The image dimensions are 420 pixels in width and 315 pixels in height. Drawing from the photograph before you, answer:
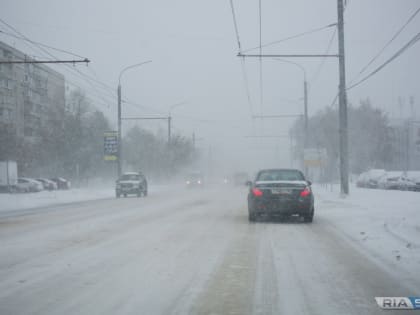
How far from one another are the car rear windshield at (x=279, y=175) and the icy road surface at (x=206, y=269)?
2.38m

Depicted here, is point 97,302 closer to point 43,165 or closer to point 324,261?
point 324,261

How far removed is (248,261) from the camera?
798 centimetres

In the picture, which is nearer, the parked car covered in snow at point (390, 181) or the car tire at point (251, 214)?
the car tire at point (251, 214)

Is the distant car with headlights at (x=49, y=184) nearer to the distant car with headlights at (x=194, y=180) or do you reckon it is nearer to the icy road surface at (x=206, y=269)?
the distant car with headlights at (x=194, y=180)

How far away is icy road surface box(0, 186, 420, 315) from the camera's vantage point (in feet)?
17.7

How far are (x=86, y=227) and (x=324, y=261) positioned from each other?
23.4 feet

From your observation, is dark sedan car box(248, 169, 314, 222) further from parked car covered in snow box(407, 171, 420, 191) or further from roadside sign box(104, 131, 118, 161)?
parked car covered in snow box(407, 171, 420, 191)

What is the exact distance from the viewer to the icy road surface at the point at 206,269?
17.7 feet

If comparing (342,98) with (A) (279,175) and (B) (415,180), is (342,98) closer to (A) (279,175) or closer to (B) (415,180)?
(A) (279,175)

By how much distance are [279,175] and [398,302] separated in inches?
395

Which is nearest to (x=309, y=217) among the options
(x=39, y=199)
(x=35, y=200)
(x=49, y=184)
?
(x=35, y=200)

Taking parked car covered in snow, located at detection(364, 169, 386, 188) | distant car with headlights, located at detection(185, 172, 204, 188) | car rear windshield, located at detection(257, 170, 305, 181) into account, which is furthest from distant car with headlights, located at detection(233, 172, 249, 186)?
car rear windshield, located at detection(257, 170, 305, 181)

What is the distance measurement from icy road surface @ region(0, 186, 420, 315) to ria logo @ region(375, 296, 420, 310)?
0.12m

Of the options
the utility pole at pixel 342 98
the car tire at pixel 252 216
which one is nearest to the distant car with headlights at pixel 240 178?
the utility pole at pixel 342 98
